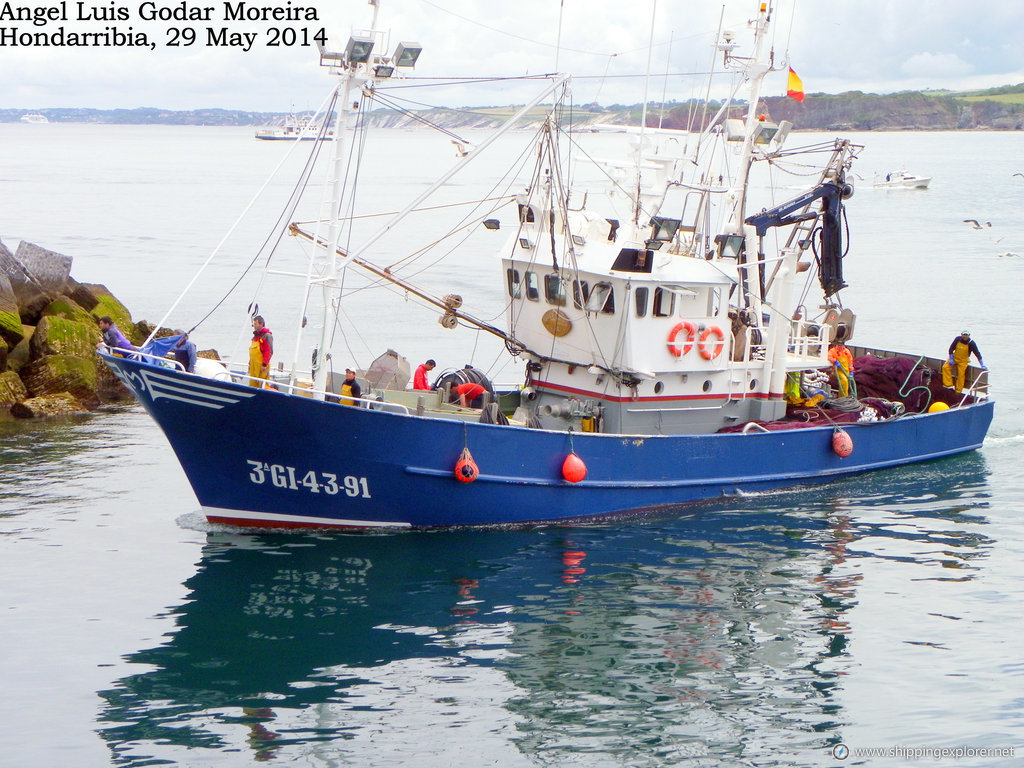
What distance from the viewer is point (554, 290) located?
17.3 m

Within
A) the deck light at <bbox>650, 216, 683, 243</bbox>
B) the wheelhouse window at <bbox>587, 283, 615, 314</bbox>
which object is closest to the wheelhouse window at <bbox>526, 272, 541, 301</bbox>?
the wheelhouse window at <bbox>587, 283, 615, 314</bbox>

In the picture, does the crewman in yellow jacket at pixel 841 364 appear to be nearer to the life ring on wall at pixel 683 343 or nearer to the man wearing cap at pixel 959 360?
the man wearing cap at pixel 959 360

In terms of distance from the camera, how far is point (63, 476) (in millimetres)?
18484

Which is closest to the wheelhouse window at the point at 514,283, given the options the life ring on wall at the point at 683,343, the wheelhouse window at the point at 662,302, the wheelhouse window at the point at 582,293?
the wheelhouse window at the point at 582,293

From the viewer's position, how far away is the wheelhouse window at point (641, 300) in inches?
653

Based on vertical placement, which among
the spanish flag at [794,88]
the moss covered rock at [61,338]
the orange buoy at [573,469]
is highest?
the spanish flag at [794,88]

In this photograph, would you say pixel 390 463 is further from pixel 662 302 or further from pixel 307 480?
pixel 662 302

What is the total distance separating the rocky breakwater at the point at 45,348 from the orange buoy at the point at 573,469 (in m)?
11.5

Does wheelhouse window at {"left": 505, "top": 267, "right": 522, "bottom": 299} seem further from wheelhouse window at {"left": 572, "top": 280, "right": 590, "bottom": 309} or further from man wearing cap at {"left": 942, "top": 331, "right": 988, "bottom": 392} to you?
man wearing cap at {"left": 942, "top": 331, "right": 988, "bottom": 392}

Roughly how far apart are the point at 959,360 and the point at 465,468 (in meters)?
10.6

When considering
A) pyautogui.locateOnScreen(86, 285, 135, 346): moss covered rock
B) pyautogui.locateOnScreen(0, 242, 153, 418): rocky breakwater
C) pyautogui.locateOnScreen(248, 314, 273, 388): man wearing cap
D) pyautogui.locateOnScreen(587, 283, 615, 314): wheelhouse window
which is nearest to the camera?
pyautogui.locateOnScreen(248, 314, 273, 388): man wearing cap

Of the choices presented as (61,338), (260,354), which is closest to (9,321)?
(61,338)

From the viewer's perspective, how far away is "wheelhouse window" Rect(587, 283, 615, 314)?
1670 centimetres

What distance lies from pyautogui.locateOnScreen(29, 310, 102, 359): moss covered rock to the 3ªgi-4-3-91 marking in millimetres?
9989
